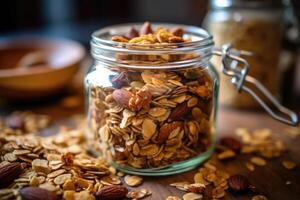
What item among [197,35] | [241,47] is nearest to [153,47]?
[197,35]

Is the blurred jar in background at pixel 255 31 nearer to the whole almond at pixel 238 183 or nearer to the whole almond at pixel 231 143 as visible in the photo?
the whole almond at pixel 231 143

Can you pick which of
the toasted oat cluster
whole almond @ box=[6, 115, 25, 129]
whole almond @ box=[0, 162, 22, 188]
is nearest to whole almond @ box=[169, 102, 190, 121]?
the toasted oat cluster

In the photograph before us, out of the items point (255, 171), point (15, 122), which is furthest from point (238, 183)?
point (15, 122)

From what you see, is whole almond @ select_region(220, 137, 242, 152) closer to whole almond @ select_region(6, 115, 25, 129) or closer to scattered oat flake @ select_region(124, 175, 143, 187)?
scattered oat flake @ select_region(124, 175, 143, 187)

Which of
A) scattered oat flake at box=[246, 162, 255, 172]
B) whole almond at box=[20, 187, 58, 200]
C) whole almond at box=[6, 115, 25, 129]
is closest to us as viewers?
whole almond at box=[20, 187, 58, 200]

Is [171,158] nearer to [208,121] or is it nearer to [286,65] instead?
[208,121]
